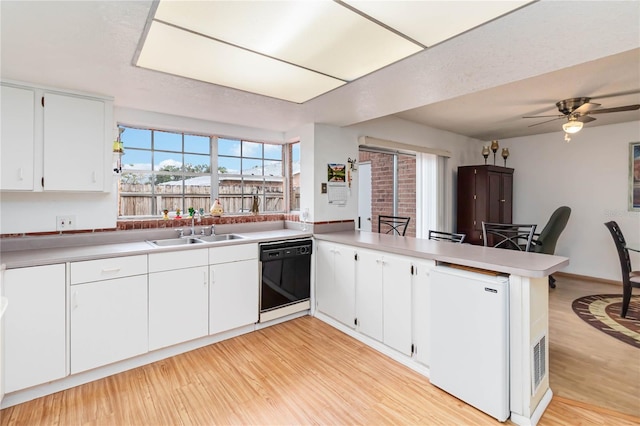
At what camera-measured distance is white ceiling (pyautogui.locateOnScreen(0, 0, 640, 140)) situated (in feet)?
4.72

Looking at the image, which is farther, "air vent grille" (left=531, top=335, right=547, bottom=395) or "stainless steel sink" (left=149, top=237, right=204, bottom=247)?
"stainless steel sink" (left=149, top=237, right=204, bottom=247)

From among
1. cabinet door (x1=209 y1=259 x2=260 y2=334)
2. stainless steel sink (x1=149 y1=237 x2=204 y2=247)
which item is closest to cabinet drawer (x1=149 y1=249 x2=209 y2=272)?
cabinet door (x1=209 y1=259 x2=260 y2=334)

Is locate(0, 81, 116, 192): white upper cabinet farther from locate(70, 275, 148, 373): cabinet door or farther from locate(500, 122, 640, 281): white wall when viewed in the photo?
locate(500, 122, 640, 281): white wall

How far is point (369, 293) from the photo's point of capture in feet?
8.91

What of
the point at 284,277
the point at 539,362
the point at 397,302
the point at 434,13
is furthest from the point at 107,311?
the point at 539,362

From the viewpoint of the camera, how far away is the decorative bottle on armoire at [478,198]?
461cm

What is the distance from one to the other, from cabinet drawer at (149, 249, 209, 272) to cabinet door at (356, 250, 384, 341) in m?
1.39

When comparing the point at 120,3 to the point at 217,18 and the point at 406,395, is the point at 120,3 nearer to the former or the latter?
A: the point at 217,18

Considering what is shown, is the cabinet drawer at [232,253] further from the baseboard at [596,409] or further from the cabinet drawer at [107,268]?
Result: the baseboard at [596,409]

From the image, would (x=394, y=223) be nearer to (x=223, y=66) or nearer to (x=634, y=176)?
(x=223, y=66)

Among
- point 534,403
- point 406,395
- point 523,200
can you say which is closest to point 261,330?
point 406,395

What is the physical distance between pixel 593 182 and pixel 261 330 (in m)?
5.31

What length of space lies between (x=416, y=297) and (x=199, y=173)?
2625mm

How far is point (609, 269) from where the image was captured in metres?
4.61
